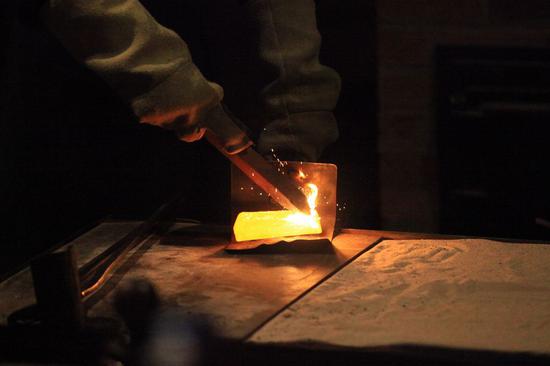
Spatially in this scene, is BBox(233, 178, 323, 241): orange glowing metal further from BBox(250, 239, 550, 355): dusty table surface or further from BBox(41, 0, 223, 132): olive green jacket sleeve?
BBox(41, 0, 223, 132): olive green jacket sleeve

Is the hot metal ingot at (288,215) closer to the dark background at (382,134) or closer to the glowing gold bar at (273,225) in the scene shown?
the glowing gold bar at (273,225)

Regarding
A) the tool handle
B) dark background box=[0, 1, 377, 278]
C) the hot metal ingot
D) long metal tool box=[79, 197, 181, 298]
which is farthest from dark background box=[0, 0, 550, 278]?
the tool handle

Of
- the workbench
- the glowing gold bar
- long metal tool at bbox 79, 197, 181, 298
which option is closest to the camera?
the workbench

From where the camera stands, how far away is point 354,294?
1.23 metres

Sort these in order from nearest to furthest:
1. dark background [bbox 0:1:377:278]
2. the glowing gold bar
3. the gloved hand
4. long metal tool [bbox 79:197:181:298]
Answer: long metal tool [bbox 79:197:181:298] → the gloved hand → the glowing gold bar → dark background [bbox 0:1:377:278]

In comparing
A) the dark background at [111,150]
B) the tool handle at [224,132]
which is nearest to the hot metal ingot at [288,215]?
the tool handle at [224,132]

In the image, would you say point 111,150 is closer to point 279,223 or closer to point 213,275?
point 279,223

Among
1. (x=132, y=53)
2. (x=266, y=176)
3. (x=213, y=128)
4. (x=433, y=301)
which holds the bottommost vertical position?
(x=433, y=301)

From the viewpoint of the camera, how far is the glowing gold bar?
5.00 ft

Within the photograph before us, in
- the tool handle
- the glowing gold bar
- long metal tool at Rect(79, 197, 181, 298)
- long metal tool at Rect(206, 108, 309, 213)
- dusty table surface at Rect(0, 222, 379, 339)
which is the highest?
the tool handle

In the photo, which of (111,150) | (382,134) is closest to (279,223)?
(382,134)

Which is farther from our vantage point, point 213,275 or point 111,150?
point 111,150

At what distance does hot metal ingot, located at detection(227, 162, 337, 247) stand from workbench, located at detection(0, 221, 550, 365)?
0.05m

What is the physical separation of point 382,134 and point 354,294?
0.85 m
